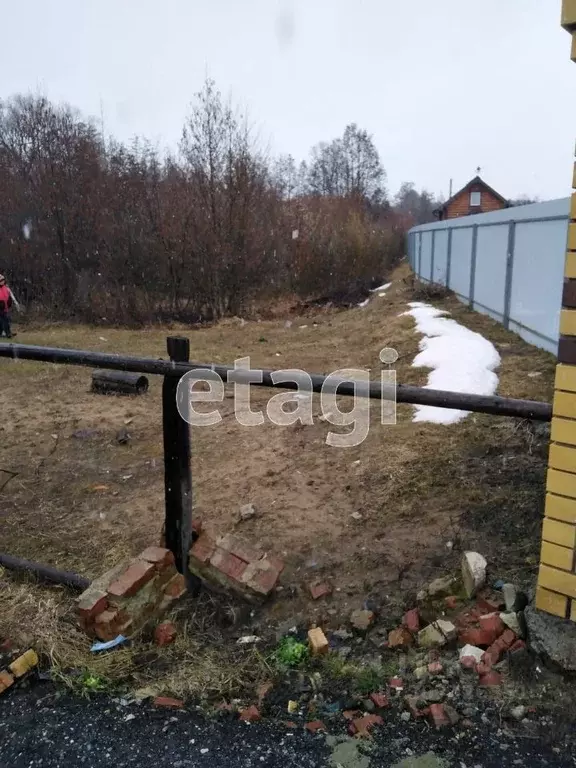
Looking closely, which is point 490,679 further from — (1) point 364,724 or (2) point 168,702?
(2) point 168,702

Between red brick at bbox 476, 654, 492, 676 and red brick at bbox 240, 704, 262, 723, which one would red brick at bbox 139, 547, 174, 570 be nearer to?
red brick at bbox 240, 704, 262, 723

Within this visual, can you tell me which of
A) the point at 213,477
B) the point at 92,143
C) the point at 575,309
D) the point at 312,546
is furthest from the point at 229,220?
the point at 575,309

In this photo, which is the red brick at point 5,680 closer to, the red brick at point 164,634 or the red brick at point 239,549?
the red brick at point 164,634

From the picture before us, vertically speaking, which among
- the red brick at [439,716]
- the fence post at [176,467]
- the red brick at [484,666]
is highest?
the fence post at [176,467]

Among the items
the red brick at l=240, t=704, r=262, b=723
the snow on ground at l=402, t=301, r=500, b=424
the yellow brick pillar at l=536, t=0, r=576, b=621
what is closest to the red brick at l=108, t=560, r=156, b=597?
the red brick at l=240, t=704, r=262, b=723

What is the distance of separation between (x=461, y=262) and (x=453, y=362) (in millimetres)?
7376

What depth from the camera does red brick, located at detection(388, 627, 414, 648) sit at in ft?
7.55

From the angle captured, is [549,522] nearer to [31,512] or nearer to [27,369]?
[31,512]

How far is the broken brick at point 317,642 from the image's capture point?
2311 millimetres

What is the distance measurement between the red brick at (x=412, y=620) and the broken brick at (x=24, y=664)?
4.86ft

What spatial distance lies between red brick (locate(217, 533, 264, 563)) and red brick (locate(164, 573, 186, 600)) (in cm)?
23

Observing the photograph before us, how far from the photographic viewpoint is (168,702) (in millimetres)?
2064

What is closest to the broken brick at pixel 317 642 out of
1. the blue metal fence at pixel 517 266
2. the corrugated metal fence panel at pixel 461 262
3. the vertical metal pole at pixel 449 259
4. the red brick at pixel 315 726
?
the red brick at pixel 315 726

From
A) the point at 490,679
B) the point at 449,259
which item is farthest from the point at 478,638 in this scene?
the point at 449,259
